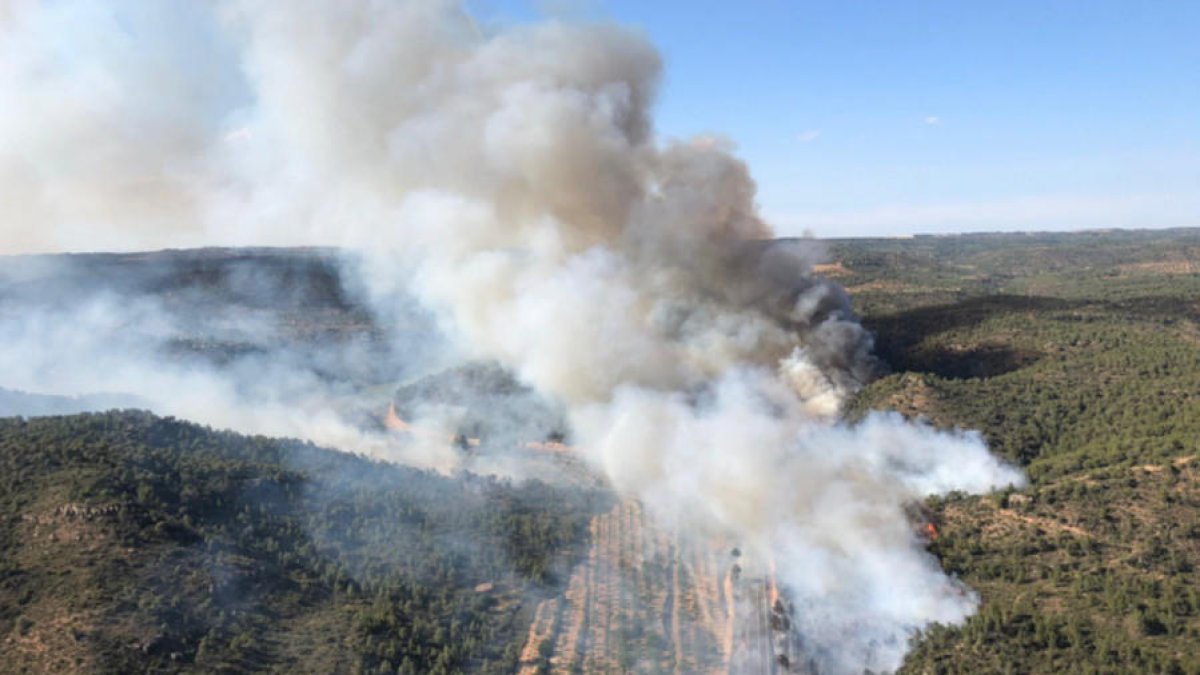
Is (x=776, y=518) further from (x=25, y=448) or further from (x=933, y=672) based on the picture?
(x=25, y=448)

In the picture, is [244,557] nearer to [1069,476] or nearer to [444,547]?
[444,547]

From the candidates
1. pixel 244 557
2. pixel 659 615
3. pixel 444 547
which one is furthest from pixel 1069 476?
pixel 244 557

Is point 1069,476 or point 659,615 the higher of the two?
point 1069,476

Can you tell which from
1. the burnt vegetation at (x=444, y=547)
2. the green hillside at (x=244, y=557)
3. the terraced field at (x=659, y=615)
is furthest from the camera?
the terraced field at (x=659, y=615)

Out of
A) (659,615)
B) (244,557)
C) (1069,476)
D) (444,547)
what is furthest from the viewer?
(1069,476)

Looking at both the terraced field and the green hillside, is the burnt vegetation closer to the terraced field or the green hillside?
the green hillside

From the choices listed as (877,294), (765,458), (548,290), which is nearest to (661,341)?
(548,290)

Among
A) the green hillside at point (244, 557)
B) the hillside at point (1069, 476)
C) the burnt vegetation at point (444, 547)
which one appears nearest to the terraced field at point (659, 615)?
the burnt vegetation at point (444, 547)

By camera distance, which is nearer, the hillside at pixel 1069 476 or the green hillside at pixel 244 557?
the hillside at pixel 1069 476

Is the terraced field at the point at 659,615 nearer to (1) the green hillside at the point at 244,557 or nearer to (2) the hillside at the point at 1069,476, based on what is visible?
(1) the green hillside at the point at 244,557

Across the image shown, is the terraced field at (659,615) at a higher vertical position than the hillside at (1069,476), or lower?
lower

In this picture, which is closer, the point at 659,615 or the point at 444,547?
the point at 659,615
